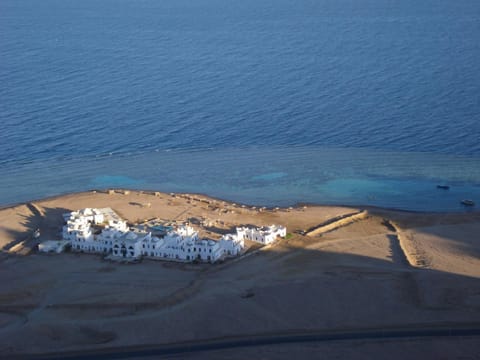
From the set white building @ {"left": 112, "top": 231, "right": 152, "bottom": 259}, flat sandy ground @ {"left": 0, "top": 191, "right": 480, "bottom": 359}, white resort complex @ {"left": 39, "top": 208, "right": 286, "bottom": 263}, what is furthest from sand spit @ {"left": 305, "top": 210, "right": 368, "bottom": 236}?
white building @ {"left": 112, "top": 231, "right": 152, "bottom": 259}

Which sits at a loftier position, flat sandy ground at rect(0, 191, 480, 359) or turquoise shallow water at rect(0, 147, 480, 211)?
turquoise shallow water at rect(0, 147, 480, 211)

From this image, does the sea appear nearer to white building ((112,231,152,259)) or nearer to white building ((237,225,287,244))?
white building ((237,225,287,244))

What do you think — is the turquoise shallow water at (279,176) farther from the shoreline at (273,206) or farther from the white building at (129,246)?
the white building at (129,246)

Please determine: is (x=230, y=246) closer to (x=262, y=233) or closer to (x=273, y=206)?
(x=262, y=233)

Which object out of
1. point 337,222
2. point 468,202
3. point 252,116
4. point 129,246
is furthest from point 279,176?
point 129,246

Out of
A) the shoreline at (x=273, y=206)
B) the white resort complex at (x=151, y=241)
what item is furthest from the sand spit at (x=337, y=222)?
the white resort complex at (x=151, y=241)

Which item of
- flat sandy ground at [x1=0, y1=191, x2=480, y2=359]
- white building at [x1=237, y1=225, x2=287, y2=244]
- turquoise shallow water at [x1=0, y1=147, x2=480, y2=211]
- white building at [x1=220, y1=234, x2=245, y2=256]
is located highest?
turquoise shallow water at [x1=0, y1=147, x2=480, y2=211]

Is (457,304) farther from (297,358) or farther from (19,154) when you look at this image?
(19,154)

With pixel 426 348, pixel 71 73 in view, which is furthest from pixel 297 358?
pixel 71 73
